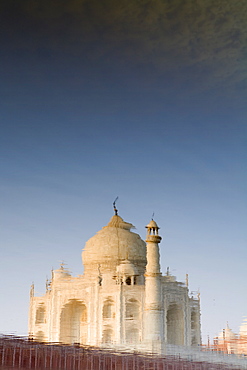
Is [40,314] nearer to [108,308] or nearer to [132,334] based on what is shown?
[108,308]

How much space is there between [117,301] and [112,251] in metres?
6.44

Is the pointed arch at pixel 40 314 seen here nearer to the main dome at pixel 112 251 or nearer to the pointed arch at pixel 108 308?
the main dome at pixel 112 251

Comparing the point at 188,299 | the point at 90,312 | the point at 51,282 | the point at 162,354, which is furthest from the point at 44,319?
the point at 162,354

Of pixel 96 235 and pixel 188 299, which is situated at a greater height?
pixel 96 235

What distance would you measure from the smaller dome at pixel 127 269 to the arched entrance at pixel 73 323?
4661mm

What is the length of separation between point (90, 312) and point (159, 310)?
22.6 ft

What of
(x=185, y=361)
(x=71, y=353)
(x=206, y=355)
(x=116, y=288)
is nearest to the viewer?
(x=71, y=353)

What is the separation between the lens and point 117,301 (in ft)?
136

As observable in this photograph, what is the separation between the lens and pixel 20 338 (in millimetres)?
30266

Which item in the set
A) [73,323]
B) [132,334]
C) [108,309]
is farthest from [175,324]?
[73,323]

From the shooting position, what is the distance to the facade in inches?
1542

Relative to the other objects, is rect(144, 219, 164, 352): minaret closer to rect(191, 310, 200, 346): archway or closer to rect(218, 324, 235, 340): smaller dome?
rect(191, 310, 200, 346): archway

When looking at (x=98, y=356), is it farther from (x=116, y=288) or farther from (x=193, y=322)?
(x=193, y=322)

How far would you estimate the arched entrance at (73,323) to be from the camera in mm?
A: 44219
